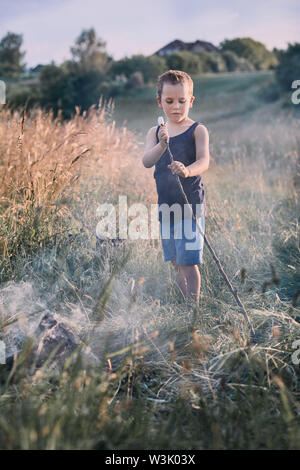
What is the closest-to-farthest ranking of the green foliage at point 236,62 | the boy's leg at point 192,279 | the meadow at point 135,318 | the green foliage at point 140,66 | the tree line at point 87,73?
the meadow at point 135,318 → the boy's leg at point 192,279 → the tree line at point 87,73 → the green foliage at point 140,66 → the green foliage at point 236,62

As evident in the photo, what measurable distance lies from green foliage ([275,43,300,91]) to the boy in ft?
45.2

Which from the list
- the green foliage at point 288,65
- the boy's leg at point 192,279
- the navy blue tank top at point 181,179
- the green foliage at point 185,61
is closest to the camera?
the navy blue tank top at point 181,179

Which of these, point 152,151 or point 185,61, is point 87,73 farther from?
point 152,151

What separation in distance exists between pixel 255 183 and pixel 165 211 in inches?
127

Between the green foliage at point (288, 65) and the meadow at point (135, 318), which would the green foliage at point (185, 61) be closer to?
the green foliage at point (288, 65)

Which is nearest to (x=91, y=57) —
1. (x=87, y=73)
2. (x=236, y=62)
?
(x=87, y=73)

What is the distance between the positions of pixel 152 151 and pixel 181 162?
185 mm

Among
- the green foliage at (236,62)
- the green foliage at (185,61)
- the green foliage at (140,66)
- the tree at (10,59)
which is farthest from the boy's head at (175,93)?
the green foliage at (236,62)

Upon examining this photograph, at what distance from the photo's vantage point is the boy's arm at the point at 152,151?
2346 millimetres

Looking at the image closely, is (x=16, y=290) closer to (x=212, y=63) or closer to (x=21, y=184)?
(x=21, y=184)

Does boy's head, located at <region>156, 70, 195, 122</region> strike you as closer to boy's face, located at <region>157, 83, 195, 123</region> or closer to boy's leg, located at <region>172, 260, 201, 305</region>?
boy's face, located at <region>157, 83, 195, 123</region>

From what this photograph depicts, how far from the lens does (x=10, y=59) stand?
1769cm

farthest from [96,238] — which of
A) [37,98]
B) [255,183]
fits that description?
[37,98]

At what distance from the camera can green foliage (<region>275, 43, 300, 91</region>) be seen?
577 inches
